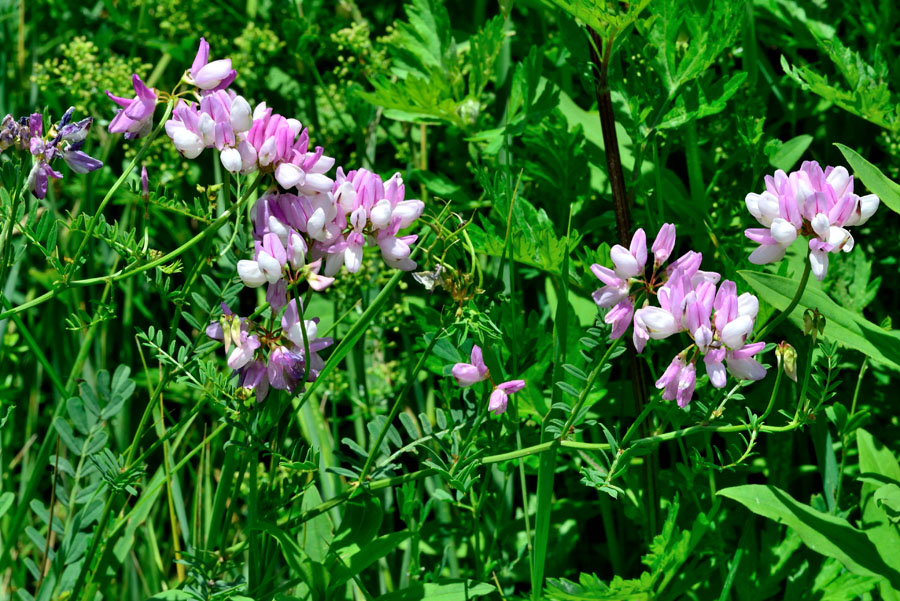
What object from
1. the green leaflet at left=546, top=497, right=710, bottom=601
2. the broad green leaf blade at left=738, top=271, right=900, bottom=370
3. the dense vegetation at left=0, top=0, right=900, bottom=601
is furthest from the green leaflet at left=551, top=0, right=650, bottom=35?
the green leaflet at left=546, top=497, right=710, bottom=601

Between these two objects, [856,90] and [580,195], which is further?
[580,195]

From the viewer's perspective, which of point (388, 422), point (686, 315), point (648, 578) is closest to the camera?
point (686, 315)

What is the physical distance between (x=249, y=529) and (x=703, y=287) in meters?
0.63

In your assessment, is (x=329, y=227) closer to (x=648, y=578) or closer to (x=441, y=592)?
(x=441, y=592)

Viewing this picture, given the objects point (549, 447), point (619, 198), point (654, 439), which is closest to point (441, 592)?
point (549, 447)

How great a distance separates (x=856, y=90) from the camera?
1.49 meters

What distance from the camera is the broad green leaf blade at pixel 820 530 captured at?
129 centimetres

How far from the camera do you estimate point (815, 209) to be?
1.06 m

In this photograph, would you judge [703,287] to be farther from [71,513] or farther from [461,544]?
[71,513]

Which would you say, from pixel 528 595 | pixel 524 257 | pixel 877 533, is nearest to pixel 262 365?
pixel 524 257

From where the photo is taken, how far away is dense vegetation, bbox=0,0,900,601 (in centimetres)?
112

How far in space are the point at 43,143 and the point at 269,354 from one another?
0.40 metres

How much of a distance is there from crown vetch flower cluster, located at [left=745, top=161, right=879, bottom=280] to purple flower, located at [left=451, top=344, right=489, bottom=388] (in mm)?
385

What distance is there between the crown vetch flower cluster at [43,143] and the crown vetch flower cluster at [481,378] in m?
0.53
